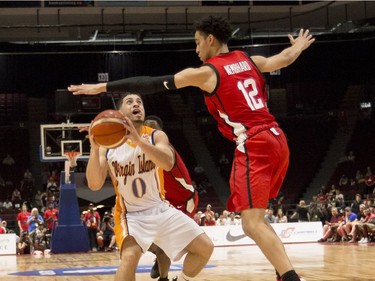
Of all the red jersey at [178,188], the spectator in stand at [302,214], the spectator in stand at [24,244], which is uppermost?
the red jersey at [178,188]

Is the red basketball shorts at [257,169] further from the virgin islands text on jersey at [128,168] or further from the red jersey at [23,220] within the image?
the red jersey at [23,220]

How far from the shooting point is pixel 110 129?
4672 mm

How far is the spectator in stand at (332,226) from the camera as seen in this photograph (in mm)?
18850

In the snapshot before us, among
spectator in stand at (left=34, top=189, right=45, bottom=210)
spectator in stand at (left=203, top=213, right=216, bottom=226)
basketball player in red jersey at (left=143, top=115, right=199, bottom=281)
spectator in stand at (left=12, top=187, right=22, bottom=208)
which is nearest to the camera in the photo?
basketball player in red jersey at (left=143, top=115, right=199, bottom=281)

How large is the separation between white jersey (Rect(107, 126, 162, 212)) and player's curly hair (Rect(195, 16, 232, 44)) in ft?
3.19

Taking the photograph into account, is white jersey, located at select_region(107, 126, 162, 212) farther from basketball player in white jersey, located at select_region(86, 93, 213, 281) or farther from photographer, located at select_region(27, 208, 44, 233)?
photographer, located at select_region(27, 208, 44, 233)

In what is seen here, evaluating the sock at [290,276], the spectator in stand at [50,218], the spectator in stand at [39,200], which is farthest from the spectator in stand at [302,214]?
the sock at [290,276]

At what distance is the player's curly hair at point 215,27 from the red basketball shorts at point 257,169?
81 cm

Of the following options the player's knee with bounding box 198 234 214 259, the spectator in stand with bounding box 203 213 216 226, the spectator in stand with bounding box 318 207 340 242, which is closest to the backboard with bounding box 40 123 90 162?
the spectator in stand with bounding box 203 213 216 226

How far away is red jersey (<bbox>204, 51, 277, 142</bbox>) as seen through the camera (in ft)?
16.1

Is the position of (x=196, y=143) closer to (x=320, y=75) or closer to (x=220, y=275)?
(x=320, y=75)

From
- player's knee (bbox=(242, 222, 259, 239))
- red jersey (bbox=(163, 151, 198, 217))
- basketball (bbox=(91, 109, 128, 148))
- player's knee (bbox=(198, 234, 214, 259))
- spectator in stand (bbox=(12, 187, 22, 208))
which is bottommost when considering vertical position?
spectator in stand (bbox=(12, 187, 22, 208))

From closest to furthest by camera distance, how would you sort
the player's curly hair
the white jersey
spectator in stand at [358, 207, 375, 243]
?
the player's curly hair, the white jersey, spectator in stand at [358, 207, 375, 243]

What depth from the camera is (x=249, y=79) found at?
4992 millimetres
